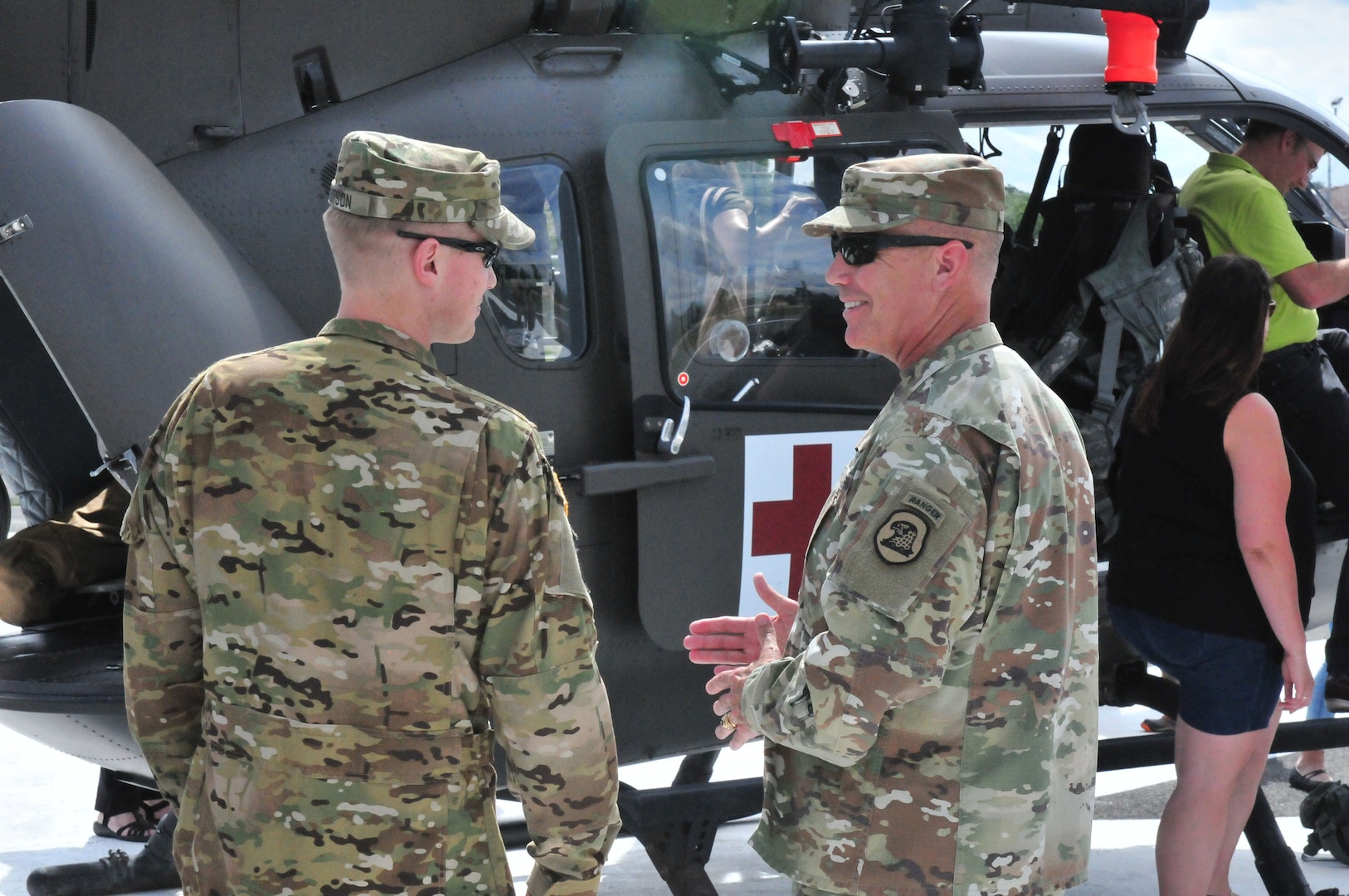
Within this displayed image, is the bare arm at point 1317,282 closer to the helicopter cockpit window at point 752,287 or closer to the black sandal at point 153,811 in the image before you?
the helicopter cockpit window at point 752,287

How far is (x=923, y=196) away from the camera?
1.89m

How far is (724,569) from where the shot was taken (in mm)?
3229

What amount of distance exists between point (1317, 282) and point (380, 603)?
10.00ft

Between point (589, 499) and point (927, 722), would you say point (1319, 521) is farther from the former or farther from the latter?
point (927, 722)

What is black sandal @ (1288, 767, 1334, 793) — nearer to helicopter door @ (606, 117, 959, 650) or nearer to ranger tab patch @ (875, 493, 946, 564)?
helicopter door @ (606, 117, 959, 650)

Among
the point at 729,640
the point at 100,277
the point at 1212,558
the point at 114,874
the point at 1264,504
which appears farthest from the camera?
the point at 114,874

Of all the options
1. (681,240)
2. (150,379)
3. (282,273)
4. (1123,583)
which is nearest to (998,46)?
(681,240)

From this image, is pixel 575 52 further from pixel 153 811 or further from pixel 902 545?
pixel 153 811

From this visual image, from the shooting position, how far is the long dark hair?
3.06m

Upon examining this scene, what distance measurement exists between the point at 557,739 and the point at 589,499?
1400 millimetres

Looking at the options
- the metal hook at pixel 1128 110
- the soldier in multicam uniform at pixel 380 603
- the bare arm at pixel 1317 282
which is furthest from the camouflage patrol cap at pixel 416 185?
Answer: the bare arm at pixel 1317 282

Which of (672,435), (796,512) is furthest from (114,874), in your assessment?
(796,512)

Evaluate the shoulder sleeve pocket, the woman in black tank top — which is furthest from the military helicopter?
the shoulder sleeve pocket

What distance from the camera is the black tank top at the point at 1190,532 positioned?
3109mm
